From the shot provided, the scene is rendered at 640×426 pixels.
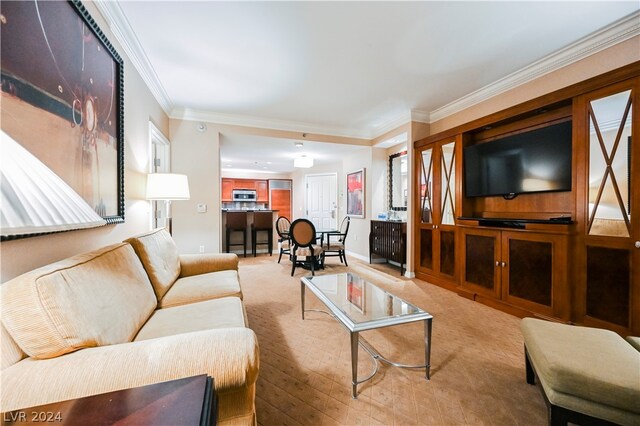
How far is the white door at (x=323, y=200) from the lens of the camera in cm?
671

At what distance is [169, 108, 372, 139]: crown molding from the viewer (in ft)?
12.5

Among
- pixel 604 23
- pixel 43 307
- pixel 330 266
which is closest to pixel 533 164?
pixel 604 23

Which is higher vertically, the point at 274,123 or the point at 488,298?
the point at 274,123

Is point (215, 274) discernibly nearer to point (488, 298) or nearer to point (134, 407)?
point (134, 407)

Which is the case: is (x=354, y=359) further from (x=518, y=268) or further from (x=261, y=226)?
(x=261, y=226)

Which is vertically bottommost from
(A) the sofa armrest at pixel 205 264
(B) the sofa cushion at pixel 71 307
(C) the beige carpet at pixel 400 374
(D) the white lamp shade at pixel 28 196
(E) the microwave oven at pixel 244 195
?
(C) the beige carpet at pixel 400 374

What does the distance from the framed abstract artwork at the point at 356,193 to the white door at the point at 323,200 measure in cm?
78

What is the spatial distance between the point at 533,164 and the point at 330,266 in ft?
11.0

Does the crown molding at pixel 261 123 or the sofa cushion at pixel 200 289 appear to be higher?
the crown molding at pixel 261 123

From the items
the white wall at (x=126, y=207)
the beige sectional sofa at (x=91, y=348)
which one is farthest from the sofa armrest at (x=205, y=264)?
the beige sectional sofa at (x=91, y=348)

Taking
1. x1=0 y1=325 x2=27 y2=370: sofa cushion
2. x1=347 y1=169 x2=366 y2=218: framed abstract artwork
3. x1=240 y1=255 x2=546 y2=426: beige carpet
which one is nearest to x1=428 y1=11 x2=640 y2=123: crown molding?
x1=347 y1=169 x2=366 y2=218: framed abstract artwork

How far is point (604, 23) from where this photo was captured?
2027 mm

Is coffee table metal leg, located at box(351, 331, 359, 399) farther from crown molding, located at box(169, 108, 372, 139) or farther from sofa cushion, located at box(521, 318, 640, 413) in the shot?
crown molding, located at box(169, 108, 372, 139)

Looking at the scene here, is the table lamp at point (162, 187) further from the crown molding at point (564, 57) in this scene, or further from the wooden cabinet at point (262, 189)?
the wooden cabinet at point (262, 189)
